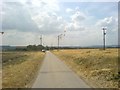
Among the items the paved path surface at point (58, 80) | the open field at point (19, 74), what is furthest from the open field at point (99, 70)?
the open field at point (19, 74)

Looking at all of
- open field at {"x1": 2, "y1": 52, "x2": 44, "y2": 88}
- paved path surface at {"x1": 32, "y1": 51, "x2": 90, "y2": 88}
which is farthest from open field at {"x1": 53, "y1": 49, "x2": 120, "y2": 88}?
open field at {"x1": 2, "y1": 52, "x2": 44, "y2": 88}

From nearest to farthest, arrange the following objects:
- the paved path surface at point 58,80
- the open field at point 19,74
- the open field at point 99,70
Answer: the paved path surface at point 58,80
the open field at point 19,74
the open field at point 99,70

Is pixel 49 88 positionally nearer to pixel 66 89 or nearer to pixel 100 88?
pixel 66 89

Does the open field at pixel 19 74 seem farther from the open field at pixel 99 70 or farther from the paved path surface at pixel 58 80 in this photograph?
the open field at pixel 99 70

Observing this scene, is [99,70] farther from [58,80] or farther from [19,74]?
[19,74]

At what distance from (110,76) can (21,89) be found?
6630 mm

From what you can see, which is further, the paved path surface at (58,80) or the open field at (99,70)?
the open field at (99,70)

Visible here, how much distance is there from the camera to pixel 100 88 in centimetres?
1355

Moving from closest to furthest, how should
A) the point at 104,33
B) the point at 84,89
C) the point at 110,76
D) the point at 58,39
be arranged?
the point at 84,89, the point at 110,76, the point at 104,33, the point at 58,39

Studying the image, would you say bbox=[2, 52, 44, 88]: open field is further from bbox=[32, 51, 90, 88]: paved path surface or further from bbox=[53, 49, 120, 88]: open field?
bbox=[53, 49, 120, 88]: open field

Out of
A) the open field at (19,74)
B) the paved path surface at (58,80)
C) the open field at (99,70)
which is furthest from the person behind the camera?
the open field at (99,70)

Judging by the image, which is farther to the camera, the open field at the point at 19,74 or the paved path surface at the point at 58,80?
the open field at the point at 19,74

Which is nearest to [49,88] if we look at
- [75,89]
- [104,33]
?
[75,89]

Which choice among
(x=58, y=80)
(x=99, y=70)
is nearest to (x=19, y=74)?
(x=58, y=80)
